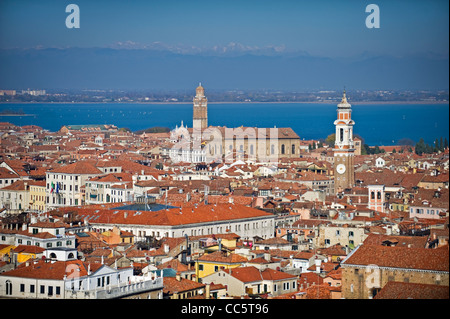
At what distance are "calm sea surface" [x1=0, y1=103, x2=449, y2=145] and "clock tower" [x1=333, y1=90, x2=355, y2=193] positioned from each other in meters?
14.7

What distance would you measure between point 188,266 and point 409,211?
33.2ft

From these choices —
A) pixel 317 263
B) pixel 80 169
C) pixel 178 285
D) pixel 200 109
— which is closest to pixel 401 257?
pixel 317 263

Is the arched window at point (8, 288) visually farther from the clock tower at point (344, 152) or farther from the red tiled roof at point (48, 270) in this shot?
the clock tower at point (344, 152)

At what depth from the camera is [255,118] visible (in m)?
97.9

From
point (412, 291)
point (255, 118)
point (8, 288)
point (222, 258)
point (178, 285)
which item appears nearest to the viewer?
point (412, 291)

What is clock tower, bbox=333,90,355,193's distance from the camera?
38.2 metres

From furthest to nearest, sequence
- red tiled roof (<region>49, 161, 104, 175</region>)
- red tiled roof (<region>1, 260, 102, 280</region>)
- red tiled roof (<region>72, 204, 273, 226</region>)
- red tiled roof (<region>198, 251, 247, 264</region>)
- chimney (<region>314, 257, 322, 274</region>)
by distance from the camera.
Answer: red tiled roof (<region>49, 161, 104, 175</region>) < red tiled roof (<region>72, 204, 273, 226</region>) < chimney (<region>314, 257, 322, 274</region>) < red tiled roof (<region>198, 251, 247, 264</region>) < red tiled roof (<region>1, 260, 102, 280</region>)

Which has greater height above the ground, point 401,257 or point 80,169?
point 80,169

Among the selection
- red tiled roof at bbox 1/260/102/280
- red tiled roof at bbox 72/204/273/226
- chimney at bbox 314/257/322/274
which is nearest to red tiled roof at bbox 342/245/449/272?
chimney at bbox 314/257/322/274

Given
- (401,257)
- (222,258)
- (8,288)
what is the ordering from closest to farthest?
1. (8,288)
2. (401,257)
3. (222,258)

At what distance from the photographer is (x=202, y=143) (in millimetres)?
58781

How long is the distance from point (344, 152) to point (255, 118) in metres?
59.0

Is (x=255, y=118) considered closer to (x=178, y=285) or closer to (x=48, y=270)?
(x=178, y=285)

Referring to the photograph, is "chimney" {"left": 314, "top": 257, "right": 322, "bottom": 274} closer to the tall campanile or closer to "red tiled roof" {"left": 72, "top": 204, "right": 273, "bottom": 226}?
"red tiled roof" {"left": 72, "top": 204, "right": 273, "bottom": 226}
